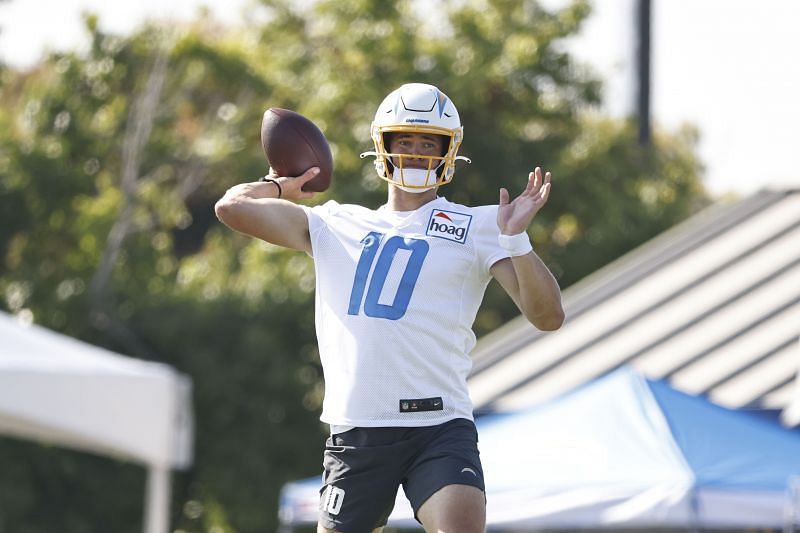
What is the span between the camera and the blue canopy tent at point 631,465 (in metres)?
7.00

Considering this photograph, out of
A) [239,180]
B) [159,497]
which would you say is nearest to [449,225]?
[159,497]

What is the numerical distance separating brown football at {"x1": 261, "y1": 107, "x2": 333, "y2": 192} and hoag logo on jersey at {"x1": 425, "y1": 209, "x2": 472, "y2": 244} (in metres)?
0.54

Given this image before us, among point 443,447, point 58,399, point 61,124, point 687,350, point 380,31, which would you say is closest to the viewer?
point 443,447

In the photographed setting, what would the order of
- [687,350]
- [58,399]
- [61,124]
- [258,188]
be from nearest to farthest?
1. [258,188]
2. [58,399]
3. [687,350]
4. [61,124]

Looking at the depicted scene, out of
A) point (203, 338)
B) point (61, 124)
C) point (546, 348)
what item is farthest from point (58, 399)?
point (61, 124)

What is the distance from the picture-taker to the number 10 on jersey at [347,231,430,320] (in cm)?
447

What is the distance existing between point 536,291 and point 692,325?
5493mm

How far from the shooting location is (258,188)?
477 cm

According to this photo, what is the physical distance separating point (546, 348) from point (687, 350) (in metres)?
0.91

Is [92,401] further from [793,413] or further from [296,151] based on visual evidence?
[296,151]

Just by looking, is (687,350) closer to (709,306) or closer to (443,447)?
(709,306)

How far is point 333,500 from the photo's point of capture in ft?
14.9

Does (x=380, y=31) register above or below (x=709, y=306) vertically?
above

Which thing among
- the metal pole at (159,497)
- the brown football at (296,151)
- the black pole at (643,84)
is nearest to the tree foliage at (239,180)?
the black pole at (643,84)
